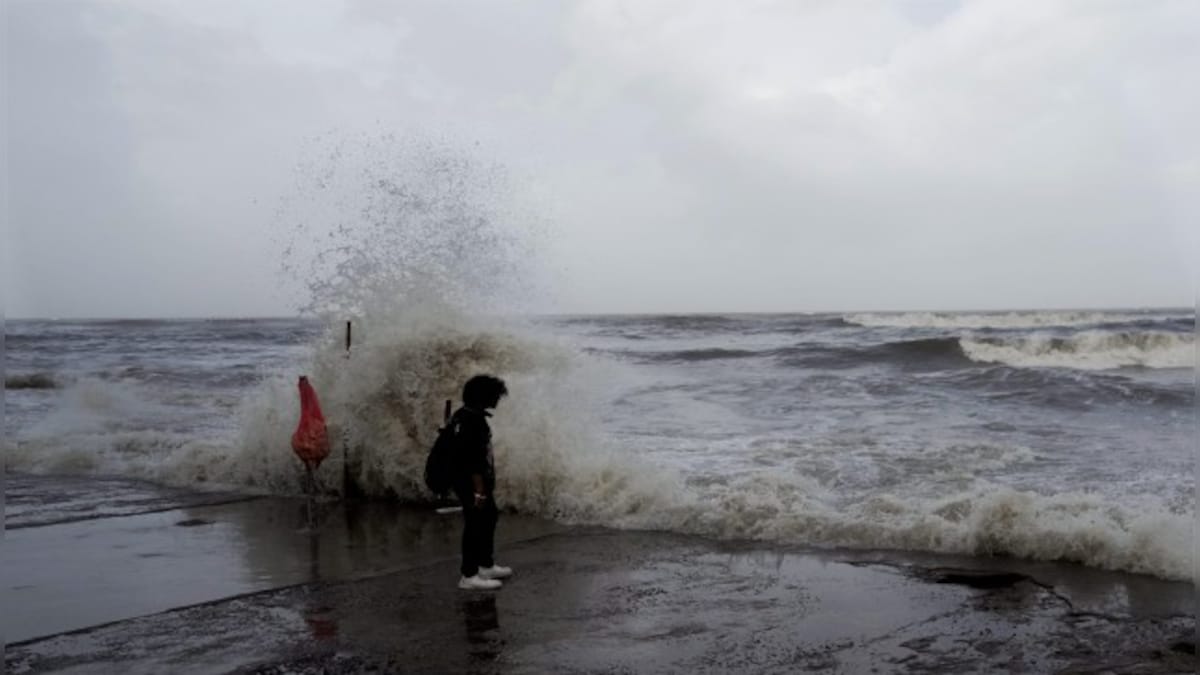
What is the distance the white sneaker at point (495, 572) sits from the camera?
260 inches

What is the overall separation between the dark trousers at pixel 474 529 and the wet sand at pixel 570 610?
0.68 ft

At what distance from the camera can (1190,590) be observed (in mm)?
6129

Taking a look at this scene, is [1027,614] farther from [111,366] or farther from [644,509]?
[111,366]

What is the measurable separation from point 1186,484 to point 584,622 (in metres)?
7.14

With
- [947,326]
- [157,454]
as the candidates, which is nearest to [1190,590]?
[157,454]

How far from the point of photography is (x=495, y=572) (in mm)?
6691

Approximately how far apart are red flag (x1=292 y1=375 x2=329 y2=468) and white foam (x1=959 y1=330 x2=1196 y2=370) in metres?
21.7

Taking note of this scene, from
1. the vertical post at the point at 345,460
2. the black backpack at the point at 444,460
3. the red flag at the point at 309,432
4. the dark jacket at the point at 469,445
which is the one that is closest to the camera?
the black backpack at the point at 444,460

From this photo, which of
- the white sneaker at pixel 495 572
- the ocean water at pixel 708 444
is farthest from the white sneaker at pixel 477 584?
the ocean water at pixel 708 444

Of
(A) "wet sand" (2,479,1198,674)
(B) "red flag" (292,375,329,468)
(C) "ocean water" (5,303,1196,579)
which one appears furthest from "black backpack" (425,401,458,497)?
(B) "red flag" (292,375,329,468)

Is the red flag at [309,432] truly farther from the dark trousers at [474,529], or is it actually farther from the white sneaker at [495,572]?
the dark trousers at [474,529]

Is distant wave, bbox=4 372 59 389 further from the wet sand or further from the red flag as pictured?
the wet sand

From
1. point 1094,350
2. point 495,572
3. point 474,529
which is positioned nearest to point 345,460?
point 495,572

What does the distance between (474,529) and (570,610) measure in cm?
88
